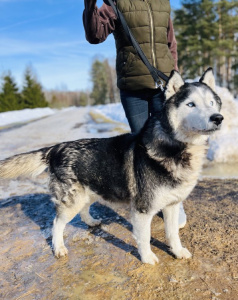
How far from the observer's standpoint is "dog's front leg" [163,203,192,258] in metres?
2.64

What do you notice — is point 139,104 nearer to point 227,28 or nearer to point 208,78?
point 208,78

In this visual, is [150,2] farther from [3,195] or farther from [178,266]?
[3,195]

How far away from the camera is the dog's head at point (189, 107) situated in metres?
2.21

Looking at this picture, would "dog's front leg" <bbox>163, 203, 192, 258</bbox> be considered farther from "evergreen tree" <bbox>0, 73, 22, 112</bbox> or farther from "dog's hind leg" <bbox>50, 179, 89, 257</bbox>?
"evergreen tree" <bbox>0, 73, 22, 112</bbox>

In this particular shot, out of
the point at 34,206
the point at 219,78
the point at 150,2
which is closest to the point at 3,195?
the point at 34,206

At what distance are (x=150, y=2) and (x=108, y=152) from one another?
5.89 ft

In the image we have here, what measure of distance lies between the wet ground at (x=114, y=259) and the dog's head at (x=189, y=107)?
1.22 metres

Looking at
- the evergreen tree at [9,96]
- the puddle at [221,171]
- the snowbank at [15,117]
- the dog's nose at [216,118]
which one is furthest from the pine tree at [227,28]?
the evergreen tree at [9,96]

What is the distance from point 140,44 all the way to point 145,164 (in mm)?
1472

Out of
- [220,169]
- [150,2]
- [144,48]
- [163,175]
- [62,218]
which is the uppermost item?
[150,2]

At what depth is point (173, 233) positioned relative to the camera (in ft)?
8.84

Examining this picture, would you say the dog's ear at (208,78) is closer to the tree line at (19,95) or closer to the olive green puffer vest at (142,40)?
the olive green puffer vest at (142,40)

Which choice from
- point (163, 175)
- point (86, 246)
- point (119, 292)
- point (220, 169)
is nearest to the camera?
point (119, 292)

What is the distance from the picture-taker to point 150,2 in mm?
2979
